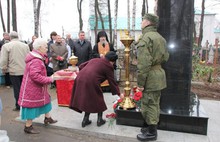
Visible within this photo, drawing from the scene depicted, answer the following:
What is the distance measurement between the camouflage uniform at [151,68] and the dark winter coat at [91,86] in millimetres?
691

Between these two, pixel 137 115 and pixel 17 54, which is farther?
pixel 17 54

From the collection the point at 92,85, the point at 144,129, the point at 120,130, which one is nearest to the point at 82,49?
the point at 92,85

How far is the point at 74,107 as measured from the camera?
4094 mm

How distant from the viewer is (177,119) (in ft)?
13.1

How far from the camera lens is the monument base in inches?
153

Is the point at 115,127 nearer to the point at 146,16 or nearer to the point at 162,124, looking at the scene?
the point at 162,124

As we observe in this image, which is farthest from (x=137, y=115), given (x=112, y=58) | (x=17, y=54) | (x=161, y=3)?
(x=17, y=54)

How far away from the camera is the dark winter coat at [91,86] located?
156 inches

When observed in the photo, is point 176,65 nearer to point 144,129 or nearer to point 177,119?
point 177,119

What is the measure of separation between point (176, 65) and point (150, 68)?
3.41 feet

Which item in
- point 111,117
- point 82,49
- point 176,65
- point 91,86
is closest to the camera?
point 91,86

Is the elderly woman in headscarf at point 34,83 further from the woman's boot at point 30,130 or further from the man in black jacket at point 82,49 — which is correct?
the man in black jacket at point 82,49

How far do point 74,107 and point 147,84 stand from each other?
139 centimetres

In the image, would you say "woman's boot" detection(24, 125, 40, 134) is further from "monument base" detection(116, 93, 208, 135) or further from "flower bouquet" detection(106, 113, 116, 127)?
"monument base" detection(116, 93, 208, 135)
